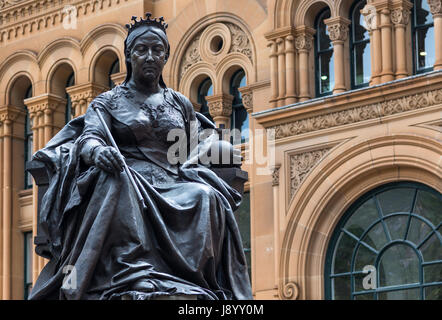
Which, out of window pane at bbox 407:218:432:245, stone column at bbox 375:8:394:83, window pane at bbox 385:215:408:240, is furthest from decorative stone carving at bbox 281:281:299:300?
stone column at bbox 375:8:394:83

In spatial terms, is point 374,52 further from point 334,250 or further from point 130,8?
point 130,8

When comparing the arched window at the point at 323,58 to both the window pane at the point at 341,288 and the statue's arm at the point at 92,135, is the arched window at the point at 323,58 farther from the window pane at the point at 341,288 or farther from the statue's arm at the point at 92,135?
the statue's arm at the point at 92,135

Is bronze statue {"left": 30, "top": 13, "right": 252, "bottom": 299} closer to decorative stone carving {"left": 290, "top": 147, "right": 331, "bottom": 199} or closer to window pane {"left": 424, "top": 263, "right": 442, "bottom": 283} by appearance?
window pane {"left": 424, "top": 263, "right": 442, "bottom": 283}

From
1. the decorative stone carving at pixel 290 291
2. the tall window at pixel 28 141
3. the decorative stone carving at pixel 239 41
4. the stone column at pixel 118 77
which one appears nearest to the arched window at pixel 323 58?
the decorative stone carving at pixel 239 41

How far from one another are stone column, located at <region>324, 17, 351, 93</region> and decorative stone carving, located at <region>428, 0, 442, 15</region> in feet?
6.21

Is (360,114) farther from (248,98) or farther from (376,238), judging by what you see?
(248,98)

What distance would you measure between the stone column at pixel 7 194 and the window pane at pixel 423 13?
10820 millimetres

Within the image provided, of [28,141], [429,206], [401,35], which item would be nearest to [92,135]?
[429,206]

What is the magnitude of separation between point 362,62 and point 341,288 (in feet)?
13.5

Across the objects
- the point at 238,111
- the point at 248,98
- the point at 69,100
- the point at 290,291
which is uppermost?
the point at 69,100

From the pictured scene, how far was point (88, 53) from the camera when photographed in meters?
29.4

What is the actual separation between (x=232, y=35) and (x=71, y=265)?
1819 centimetres

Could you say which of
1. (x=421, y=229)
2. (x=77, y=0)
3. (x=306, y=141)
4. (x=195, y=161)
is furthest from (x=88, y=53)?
(x=195, y=161)

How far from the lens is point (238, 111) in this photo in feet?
88.6
